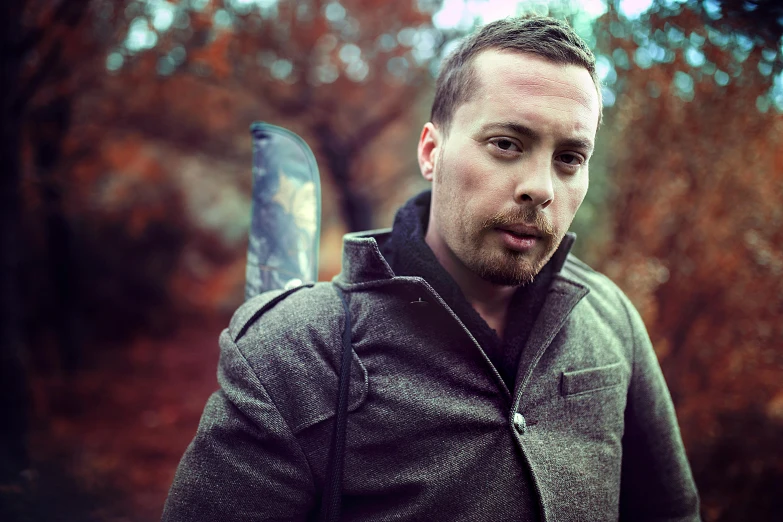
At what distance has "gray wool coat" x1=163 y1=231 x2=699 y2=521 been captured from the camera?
1.43 metres

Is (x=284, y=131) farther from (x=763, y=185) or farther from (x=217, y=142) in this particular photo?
(x=217, y=142)

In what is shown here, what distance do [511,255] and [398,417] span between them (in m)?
0.63

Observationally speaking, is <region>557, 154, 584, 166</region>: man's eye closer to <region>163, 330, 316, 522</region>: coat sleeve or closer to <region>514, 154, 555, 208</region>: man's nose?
<region>514, 154, 555, 208</region>: man's nose

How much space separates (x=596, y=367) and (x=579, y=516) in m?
0.50

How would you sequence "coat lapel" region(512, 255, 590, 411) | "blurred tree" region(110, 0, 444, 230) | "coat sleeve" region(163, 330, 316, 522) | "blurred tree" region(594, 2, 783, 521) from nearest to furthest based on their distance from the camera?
"coat sleeve" region(163, 330, 316, 522) < "coat lapel" region(512, 255, 590, 411) < "blurred tree" region(594, 2, 783, 521) < "blurred tree" region(110, 0, 444, 230)

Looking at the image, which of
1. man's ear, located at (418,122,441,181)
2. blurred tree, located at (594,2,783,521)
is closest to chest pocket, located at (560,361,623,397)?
man's ear, located at (418,122,441,181)

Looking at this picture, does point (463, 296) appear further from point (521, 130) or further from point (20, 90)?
point (20, 90)

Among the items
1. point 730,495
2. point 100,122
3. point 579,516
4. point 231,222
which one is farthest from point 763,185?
point 231,222

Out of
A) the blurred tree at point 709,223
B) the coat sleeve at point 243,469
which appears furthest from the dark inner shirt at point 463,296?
the blurred tree at point 709,223

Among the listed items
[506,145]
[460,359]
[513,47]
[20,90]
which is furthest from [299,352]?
[20,90]

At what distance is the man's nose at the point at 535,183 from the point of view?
5.06 ft

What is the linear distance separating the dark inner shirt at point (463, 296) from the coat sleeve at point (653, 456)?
0.53 metres

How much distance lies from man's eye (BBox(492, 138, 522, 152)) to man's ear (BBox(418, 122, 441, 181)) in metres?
0.31

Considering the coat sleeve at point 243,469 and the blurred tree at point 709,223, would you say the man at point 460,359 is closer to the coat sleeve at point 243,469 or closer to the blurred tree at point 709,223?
the coat sleeve at point 243,469
